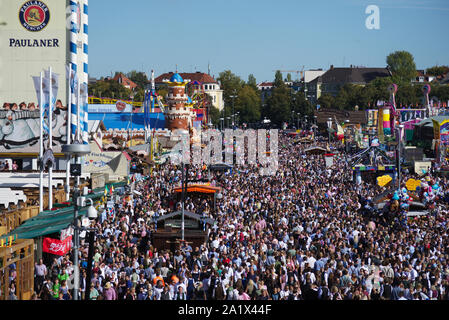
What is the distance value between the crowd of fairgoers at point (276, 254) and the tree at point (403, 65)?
440 ft

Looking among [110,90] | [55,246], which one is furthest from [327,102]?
[55,246]

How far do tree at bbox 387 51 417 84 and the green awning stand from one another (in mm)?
146452

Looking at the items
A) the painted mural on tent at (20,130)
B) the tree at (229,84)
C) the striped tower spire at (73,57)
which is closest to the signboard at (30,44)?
the painted mural on tent at (20,130)

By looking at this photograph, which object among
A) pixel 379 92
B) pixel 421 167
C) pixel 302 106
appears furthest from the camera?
pixel 302 106

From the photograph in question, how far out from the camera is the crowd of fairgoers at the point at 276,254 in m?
15.5

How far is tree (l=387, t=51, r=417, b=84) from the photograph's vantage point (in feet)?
531

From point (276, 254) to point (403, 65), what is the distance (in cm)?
15183

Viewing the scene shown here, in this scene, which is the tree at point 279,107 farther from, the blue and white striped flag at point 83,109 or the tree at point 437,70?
the blue and white striped flag at point 83,109

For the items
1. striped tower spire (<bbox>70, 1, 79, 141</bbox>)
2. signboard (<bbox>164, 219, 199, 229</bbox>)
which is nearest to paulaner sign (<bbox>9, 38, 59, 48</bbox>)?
striped tower spire (<bbox>70, 1, 79, 141</bbox>)

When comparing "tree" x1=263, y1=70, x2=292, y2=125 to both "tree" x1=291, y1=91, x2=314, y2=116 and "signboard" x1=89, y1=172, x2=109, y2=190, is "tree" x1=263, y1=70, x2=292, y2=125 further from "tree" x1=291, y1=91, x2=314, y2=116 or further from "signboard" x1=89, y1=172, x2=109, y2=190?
"signboard" x1=89, y1=172, x2=109, y2=190

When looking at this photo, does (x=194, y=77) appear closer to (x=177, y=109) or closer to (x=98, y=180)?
(x=177, y=109)

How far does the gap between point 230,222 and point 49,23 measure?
29948 mm

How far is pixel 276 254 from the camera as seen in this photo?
61.4ft

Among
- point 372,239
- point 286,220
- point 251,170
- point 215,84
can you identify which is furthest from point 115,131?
point 215,84
